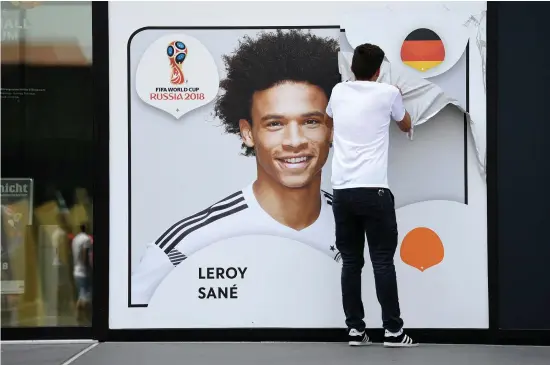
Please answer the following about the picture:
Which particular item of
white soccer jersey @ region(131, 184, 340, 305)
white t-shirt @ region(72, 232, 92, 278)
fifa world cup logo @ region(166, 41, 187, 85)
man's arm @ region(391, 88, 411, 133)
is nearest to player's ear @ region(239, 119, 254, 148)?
white soccer jersey @ region(131, 184, 340, 305)

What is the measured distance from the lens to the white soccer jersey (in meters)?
5.85

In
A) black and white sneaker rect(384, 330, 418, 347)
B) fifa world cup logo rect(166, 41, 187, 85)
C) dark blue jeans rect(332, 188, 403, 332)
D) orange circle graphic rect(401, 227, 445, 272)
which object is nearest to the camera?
dark blue jeans rect(332, 188, 403, 332)

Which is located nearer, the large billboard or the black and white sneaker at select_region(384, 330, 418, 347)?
the black and white sneaker at select_region(384, 330, 418, 347)

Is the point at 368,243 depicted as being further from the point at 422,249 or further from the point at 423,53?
the point at 423,53

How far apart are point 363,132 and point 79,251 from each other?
1.92 m

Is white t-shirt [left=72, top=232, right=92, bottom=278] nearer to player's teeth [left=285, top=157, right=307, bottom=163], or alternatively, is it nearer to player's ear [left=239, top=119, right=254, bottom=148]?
player's ear [left=239, top=119, right=254, bottom=148]

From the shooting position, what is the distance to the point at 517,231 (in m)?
5.78

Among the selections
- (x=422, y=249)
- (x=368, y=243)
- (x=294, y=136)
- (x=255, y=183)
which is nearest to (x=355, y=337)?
(x=368, y=243)

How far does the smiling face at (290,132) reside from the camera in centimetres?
587

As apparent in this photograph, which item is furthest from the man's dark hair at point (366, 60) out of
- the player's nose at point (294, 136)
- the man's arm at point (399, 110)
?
the player's nose at point (294, 136)

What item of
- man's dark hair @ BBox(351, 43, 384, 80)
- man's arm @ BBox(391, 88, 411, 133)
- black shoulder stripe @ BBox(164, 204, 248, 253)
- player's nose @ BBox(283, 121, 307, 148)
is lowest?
black shoulder stripe @ BBox(164, 204, 248, 253)

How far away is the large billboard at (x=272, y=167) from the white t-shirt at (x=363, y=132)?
31cm

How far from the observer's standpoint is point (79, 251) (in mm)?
5996

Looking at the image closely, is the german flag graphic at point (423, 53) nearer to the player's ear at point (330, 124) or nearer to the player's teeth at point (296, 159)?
the player's ear at point (330, 124)
